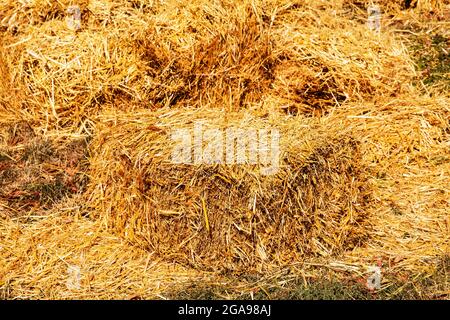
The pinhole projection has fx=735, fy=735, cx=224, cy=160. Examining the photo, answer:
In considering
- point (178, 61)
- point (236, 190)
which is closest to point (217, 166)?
point (236, 190)

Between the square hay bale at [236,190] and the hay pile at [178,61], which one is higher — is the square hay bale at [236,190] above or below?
below

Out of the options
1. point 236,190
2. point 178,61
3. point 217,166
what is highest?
point 178,61

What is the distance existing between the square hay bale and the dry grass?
0.01m

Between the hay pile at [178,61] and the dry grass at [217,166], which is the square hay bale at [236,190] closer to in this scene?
the dry grass at [217,166]

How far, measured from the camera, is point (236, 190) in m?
4.74

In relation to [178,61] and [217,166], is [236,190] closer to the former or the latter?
[217,166]

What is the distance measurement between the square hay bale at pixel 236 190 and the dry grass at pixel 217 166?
0.04 ft

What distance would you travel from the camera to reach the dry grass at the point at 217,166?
4801 millimetres

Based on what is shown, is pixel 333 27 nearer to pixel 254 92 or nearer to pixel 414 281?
pixel 254 92

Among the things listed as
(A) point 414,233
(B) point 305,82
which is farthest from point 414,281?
(B) point 305,82

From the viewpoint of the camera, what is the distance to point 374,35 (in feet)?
25.1

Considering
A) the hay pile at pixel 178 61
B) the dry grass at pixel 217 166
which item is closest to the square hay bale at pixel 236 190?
the dry grass at pixel 217 166

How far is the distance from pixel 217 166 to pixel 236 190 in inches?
7.8

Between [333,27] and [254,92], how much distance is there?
138cm
